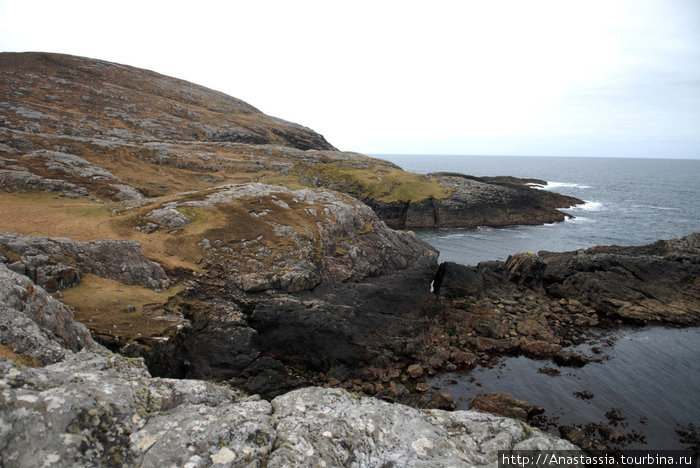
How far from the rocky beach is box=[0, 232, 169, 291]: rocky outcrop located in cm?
10

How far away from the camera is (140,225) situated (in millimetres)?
30422

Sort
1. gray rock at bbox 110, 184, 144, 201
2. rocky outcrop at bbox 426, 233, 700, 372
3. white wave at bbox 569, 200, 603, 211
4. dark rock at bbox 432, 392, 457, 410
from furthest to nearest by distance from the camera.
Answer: white wave at bbox 569, 200, 603, 211 < gray rock at bbox 110, 184, 144, 201 < rocky outcrop at bbox 426, 233, 700, 372 < dark rock at bbox 432, 392, 457, 410

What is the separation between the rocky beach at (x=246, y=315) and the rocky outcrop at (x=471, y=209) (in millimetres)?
26328

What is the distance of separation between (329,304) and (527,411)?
1507 centimetres

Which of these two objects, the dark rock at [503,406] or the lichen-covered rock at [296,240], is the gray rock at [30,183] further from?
the dark rock at [503,406]

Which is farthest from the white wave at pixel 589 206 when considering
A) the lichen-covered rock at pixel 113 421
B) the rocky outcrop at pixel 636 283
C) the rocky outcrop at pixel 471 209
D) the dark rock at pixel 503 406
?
the lichen-covered rock at pixel 113 421

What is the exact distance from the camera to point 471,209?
3169 inches

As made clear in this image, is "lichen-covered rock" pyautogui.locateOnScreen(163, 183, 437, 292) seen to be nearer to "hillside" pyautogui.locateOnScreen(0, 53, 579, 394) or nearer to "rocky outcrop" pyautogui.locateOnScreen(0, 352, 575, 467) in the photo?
"hillside" pyautogui.locateOnScreen(0, 53, 579, 394)

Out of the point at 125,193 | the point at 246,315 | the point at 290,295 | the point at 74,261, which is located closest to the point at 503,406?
the point at 290,295

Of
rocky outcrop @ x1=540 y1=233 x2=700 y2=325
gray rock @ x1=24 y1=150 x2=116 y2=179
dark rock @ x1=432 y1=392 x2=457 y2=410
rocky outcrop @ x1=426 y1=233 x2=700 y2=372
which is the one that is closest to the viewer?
dark rock @ x1=432 y1=392 x2=457 y2=410

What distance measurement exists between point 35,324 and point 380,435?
10.6 meters

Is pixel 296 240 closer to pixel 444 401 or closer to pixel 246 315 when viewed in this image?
pixel 246 315

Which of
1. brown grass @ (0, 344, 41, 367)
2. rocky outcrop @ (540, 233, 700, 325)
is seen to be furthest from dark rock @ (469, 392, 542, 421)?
brown grass @ (0, 344, 41, 367)

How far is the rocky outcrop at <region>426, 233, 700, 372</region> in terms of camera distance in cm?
3191
